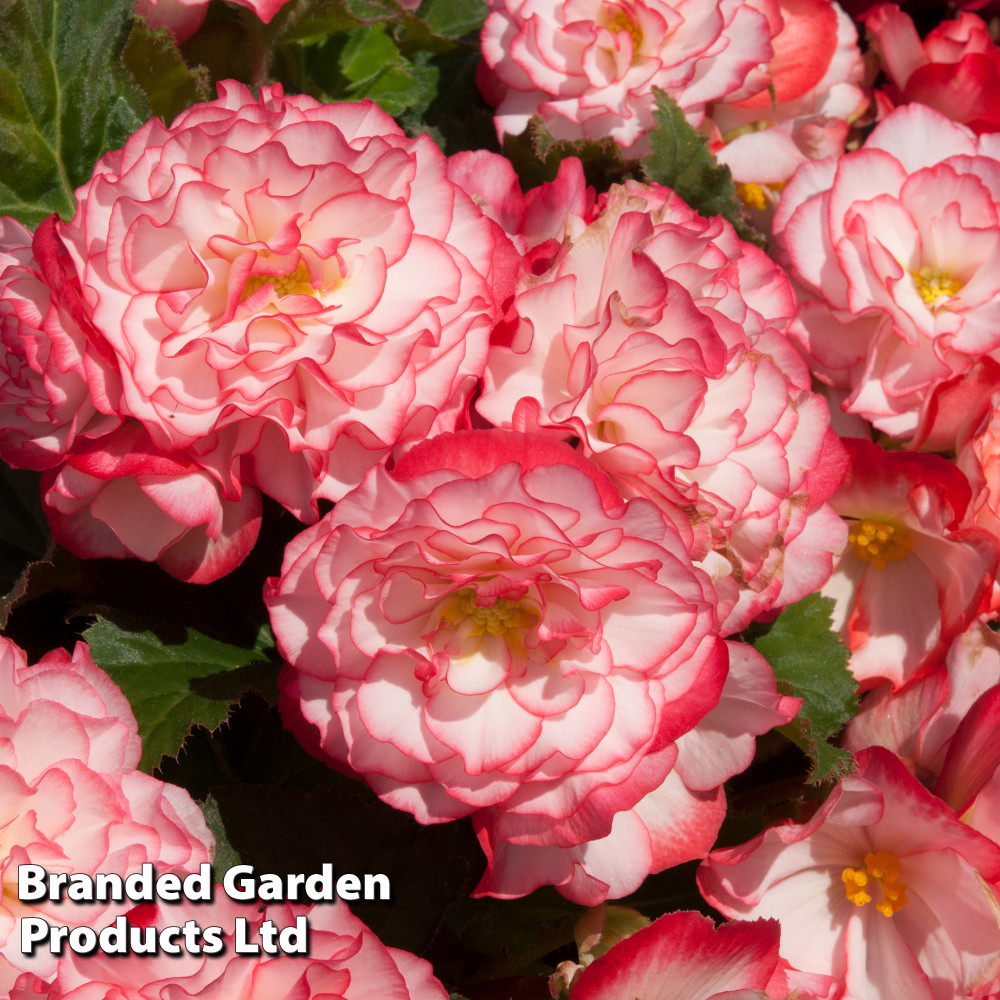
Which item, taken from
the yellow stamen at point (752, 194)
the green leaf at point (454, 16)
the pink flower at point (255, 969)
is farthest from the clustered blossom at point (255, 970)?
the green leaf at point (454, 16)

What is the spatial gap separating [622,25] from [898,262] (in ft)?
0.96

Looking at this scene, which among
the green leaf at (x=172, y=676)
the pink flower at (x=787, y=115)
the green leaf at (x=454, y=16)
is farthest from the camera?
the green leaf at (x=454, y=16)

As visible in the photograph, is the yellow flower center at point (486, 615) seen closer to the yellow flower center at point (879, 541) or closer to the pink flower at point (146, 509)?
the pink flower at point (146, 509)

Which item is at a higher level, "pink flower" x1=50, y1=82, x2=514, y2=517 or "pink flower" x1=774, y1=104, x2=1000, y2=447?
"pink flower" x1=50, y1=82, x2=514, y2=517

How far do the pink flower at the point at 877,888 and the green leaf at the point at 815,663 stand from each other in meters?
0.05

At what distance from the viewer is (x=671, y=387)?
21.8 inches

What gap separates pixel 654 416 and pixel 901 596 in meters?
0.41

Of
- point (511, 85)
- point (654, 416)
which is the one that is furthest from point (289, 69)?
point (654, 416)

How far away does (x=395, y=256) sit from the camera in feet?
1.85

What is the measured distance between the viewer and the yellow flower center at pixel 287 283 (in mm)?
597

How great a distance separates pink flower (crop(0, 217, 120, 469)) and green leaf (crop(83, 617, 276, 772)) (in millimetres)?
149

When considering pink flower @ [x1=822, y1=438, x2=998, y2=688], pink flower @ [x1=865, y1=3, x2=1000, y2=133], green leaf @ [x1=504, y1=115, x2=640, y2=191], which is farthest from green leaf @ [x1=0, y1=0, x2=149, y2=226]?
pink flower @ [x1=865, y1=3, x2=1000, y2=133]

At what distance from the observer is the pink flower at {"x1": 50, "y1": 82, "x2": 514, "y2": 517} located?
54 cm

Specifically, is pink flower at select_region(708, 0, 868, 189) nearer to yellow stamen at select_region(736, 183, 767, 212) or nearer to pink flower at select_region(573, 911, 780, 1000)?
yellow stamen at select_region(736, 183, 767, 212)
